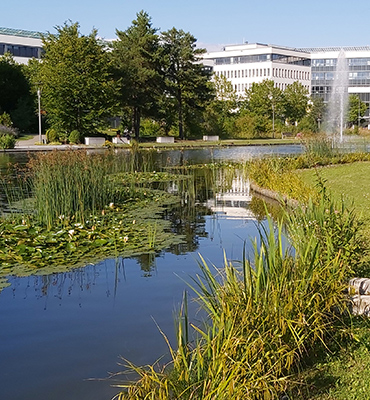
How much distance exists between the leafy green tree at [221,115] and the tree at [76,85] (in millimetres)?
17228

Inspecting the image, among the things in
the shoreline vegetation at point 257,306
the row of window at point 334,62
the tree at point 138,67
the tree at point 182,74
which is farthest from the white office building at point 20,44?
the shoreline vegetation at point 257,306

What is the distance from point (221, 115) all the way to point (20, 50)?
34.3 m

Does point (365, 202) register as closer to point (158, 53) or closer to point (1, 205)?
point (1, 205)

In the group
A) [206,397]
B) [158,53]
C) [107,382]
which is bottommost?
[107,382]

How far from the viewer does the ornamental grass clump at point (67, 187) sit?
1070 centimetres

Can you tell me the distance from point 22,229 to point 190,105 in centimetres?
5098

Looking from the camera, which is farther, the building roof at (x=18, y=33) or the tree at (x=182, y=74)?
the building roof at (x=18, y=33)

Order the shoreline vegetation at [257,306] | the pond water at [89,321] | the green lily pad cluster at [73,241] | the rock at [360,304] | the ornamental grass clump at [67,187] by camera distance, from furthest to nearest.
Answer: the ornamental grass clump at [67,187], the green lily pad cluster at [73,241], the rock at [360,304], the pond water at [89,321], the shoreline vegetation at [257,306]

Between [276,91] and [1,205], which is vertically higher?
[276,91]

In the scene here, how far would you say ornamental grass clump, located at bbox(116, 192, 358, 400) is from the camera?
4043 millimetres

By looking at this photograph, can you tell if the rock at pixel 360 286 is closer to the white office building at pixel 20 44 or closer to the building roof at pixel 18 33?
the white office building at pixel 20 44

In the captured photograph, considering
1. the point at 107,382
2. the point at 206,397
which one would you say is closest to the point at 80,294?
the point at 107,382

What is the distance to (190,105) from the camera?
60000 mm

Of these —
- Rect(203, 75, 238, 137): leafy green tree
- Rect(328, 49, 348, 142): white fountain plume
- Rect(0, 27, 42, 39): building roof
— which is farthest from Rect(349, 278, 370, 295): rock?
Rect(0, 27, 42, 39): building roof
